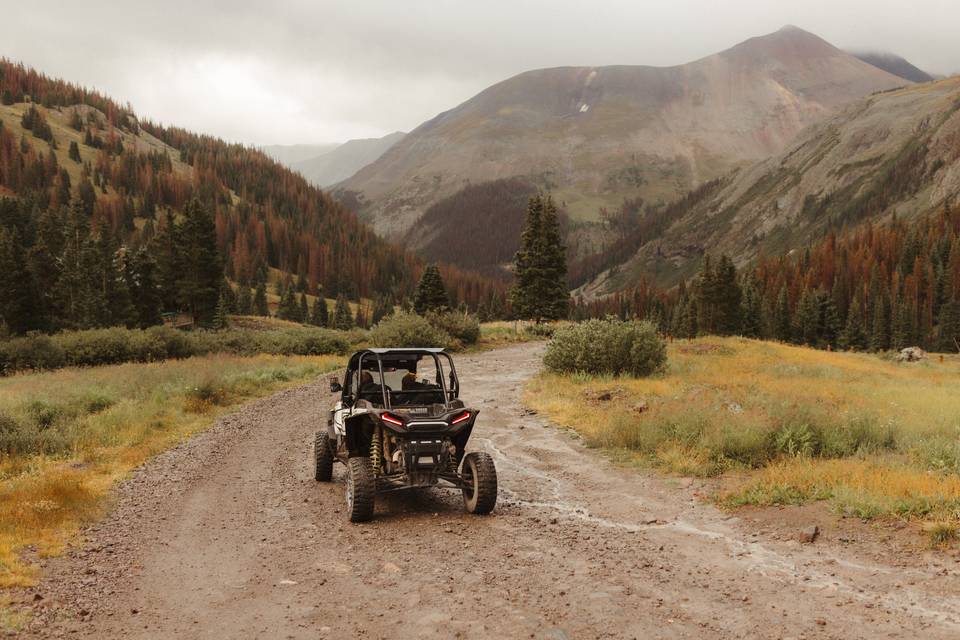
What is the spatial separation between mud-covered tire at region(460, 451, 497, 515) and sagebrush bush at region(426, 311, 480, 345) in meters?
31.2

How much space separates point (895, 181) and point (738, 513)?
229 metres

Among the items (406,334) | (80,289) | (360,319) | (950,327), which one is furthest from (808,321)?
(80,289)

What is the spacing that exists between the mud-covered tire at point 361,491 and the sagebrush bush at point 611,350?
15.6 m

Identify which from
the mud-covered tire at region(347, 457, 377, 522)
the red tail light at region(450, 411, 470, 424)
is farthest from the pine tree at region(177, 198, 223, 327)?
the red tail light at region(450, 411, 470, 424)

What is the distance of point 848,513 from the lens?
8.48 metres

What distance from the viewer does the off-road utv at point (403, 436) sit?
916 cm

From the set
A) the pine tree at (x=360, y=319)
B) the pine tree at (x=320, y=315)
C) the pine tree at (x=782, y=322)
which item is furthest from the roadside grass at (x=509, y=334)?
the pine tree at (x=360, y=319)

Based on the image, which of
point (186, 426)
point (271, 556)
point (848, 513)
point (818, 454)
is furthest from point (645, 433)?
point (186, 426)

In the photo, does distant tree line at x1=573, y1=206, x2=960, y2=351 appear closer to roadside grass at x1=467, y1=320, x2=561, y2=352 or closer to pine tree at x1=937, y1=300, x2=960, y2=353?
pine tree at x1=937, y1=300, x2=960, y2=353

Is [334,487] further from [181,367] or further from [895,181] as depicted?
[895,181]

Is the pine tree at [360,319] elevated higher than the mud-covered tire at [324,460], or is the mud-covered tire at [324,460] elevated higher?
the mud-covered tire at [324,460]

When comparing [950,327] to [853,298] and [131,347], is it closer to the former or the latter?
[853,298]

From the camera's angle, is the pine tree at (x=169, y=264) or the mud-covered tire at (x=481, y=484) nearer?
the mud-covered tire at (x=481, y=484)

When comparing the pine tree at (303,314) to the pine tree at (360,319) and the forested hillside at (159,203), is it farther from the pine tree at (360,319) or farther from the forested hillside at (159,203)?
the forested hillside at (159,203)
